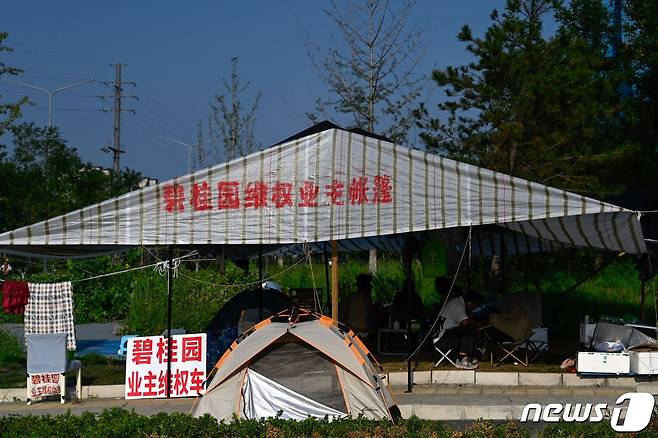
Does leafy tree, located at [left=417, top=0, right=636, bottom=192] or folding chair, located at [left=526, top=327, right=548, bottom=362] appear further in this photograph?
leafy tree, located at [left=417, top=0, right=636, bottom=192]

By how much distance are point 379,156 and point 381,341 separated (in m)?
5.04

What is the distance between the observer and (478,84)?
73.5 ft

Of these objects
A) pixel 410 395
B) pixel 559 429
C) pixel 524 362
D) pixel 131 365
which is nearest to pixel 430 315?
pixel 524 362

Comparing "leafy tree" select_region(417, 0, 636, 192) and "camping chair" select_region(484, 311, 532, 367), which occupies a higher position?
"leafy tree" select_region(417, 0, 636, 192)

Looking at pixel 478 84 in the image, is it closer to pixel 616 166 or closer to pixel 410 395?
pixel 616 166

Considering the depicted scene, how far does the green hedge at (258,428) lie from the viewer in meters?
8.23

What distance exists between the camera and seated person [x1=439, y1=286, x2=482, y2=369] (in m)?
14.7

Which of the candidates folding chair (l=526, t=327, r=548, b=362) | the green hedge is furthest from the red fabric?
folding chair (l=526, t=327, r=548, b=362)

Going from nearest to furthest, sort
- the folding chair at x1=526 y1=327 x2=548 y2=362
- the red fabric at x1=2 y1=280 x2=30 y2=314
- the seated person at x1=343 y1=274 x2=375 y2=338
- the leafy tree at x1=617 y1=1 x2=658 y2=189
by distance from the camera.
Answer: the red fabric at x1=2 y1=280 x2=30 y2=314, the folding chair at x1=526 y1=327 x2=548 y2=362, the seated person at x1=343 y1=274 x2=375 y2=338, the leafy tree at x1=617 y1=1 x2=658 y2=189

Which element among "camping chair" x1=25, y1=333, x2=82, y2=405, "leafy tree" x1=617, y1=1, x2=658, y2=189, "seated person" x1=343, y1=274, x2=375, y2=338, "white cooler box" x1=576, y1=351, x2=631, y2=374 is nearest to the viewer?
"camping chair" x1=25, y1=333, x2=82, y2=405

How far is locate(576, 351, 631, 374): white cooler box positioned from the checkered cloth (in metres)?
7.49

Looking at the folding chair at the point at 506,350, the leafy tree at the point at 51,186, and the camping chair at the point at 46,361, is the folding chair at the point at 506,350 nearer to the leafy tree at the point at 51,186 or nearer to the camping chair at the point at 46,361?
the camping chair at the point at 46,361

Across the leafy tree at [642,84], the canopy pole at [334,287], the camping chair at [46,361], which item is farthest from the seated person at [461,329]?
the leafy tree at [642,84]

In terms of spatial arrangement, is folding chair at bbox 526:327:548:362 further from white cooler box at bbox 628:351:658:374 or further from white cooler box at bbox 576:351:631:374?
white cooler box at bbox 628:351:658:374
